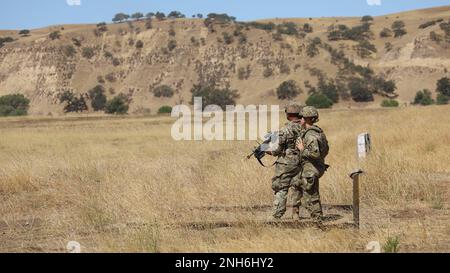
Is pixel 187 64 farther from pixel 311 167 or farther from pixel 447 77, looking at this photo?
pixel 311 167

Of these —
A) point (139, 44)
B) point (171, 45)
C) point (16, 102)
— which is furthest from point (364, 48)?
point (16, 102)

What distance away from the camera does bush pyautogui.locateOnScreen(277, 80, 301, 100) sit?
69.6 m

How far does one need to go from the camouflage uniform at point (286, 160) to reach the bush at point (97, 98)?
6723 centimetres

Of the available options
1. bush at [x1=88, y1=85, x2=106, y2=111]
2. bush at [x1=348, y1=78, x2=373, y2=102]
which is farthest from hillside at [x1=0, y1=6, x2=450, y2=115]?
bush at [x1=88, y1=85, x2=106, y2=111]

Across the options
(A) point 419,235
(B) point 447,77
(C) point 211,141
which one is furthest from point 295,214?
(B) point 447,77

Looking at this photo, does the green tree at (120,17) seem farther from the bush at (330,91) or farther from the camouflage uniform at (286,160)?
the camouflage uniform at (286,160)

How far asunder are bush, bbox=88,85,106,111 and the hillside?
347 centimetres

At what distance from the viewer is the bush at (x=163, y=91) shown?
254ft

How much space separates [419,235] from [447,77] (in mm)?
71682

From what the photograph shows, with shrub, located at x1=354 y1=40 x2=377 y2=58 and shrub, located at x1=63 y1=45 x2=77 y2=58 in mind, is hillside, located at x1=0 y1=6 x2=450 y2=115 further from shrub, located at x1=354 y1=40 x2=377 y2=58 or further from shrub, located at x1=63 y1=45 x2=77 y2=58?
shrub, located at x1=354 y1=40 x2=377 y2=58

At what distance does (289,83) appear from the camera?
7081cm

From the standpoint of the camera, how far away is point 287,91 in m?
69.6

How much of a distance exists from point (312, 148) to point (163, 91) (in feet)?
231
